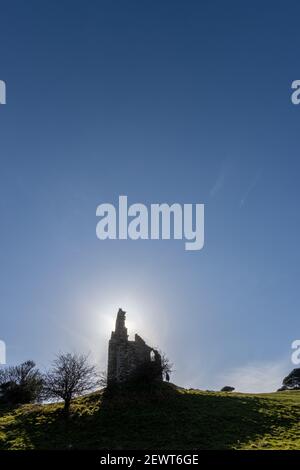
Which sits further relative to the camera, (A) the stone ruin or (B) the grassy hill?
(A) the stone ruin

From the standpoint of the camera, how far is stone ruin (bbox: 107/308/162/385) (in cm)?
4831

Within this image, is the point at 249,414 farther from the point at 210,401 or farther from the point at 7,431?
the point at 7,431

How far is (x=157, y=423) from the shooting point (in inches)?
1422

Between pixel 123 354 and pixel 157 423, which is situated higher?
pixel 123 354

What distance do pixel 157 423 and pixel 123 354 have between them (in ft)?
46.0

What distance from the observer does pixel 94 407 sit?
41.6m

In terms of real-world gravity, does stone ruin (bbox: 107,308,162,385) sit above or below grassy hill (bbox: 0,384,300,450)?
above

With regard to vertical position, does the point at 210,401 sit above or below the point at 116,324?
below

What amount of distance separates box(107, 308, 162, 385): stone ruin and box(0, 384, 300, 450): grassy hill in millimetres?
3350
